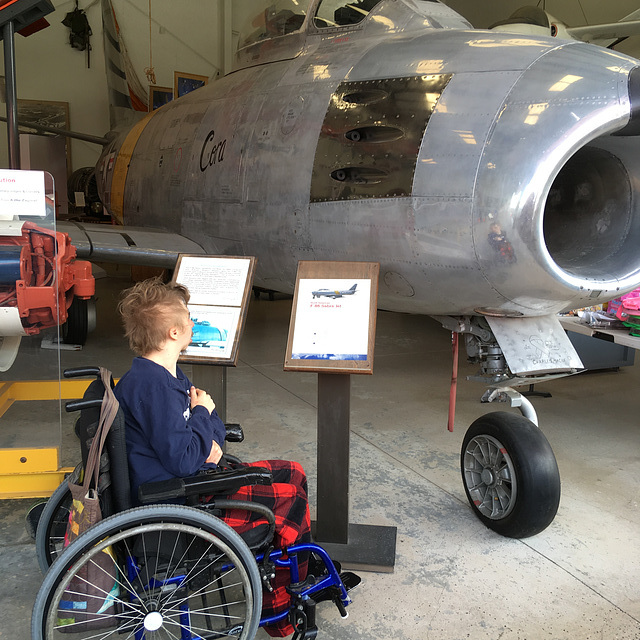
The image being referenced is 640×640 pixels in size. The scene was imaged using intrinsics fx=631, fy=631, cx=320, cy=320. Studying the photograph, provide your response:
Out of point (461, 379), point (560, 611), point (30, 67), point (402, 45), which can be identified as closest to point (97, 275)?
point (461, 379)

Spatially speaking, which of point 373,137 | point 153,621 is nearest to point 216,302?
point 373,137

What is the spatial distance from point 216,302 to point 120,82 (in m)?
8.41

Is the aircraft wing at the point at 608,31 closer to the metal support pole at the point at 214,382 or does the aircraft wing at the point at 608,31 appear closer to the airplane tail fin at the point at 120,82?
the airplane tail fin at the point at 120,82

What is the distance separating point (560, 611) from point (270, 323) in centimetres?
587

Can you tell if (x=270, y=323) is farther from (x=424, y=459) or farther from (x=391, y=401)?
(x=424, y=459)

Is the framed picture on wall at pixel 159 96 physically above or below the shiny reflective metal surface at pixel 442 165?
above

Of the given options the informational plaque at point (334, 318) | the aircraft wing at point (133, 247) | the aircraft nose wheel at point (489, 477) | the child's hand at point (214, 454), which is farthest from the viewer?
the aircraft wing at point (133, 247)

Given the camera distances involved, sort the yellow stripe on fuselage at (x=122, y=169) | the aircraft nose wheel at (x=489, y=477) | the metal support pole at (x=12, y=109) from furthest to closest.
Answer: the yellow stripe on fuselage at (x=122, y=169) < the metal support pole at (x=12, y=109) < the aircraft nose wheel at (x=489, y=477)

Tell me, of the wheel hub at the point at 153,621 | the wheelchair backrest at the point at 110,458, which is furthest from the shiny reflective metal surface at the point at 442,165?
the wheel hub at the point at 153,621

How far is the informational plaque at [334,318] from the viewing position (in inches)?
92.3

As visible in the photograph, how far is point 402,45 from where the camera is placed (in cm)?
326

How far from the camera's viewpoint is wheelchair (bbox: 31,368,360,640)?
164cm

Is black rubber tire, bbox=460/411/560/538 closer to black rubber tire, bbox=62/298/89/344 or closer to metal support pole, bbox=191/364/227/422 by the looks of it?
metal support pole, bbox=191/364/227/422

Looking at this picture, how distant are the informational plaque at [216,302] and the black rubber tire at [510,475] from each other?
1.26 meters
